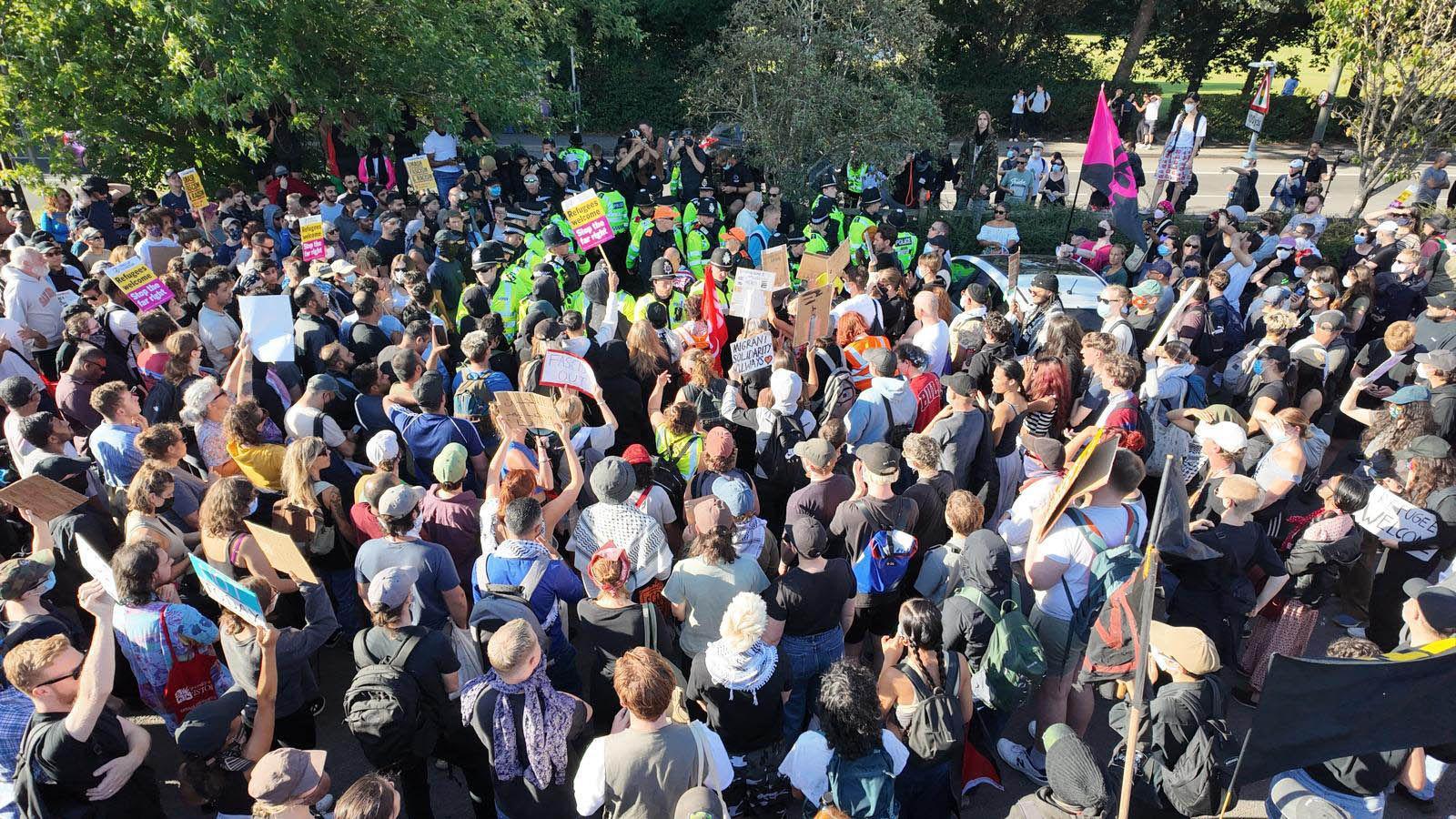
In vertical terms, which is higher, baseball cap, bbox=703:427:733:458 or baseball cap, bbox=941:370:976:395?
baseball cap, bbox=941:370:976:395

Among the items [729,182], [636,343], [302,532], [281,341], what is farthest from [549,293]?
[729,182]

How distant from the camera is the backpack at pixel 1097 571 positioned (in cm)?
429

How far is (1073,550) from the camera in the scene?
4.41m

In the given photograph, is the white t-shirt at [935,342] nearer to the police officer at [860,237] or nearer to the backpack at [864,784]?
the police officer at [860,237]

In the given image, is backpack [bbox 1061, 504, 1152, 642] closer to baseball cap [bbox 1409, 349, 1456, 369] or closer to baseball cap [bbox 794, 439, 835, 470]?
baseball cap [bbox 794, 439, 835, 470]

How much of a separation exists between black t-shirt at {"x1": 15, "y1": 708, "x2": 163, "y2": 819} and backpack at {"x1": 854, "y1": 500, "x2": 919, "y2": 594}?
10.8 ft

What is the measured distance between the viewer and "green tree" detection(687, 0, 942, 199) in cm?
1305

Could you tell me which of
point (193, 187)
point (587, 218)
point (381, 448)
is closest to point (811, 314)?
point (587, 218)

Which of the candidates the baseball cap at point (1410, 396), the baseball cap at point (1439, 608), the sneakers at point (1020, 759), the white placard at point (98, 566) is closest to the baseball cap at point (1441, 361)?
the baseball cap at point (1410, 396)

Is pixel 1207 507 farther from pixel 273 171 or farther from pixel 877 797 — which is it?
pixel 273 171

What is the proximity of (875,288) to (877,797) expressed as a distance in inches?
228

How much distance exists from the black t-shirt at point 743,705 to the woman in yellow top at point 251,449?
2.79 metres

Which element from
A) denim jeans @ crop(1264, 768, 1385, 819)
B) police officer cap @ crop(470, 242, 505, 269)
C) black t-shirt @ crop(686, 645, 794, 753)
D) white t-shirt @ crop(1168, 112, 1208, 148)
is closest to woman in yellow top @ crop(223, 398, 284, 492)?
black t-shirt @ crop(686, 645, 794, 753)

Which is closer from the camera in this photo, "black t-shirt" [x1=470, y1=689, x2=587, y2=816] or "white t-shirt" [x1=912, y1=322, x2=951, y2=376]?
"black t-shirt" [x1=470, y1=689, x2=587, y2=816]
